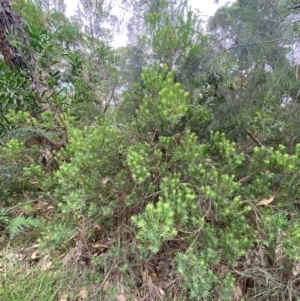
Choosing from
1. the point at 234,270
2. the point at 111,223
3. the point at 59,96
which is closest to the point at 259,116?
the point at 234,270

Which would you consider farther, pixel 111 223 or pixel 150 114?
pixel 111 223

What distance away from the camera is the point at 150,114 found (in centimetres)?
125

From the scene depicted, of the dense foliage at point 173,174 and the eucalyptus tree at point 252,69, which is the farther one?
the eucalyptus tree at point 252,69

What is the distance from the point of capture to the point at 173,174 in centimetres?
124

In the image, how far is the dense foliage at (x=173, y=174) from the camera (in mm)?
1111

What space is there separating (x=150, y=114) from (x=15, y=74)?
44.5 inches

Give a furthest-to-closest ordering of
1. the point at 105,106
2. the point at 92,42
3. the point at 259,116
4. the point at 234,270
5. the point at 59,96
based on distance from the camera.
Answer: the point at 105,106
the point at 92,42
the point at 59,96
the point at 259,116
the point at 234,270

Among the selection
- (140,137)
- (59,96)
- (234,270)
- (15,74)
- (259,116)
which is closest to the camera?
(234,270)

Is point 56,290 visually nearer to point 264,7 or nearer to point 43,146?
point 43,146

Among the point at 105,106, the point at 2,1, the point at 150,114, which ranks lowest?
the point at 105,106

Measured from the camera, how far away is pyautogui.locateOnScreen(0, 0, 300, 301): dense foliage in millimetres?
1111

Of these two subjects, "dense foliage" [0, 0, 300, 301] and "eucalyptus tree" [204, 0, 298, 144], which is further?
"eucalyptus tree" [204, 0, 298, 144]

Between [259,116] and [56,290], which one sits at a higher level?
[259,116]

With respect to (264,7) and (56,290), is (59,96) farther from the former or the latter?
(264,7)
